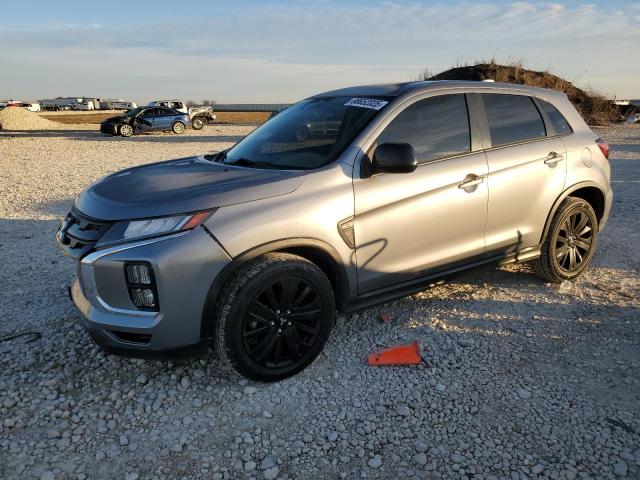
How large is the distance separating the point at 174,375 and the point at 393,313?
6.00 ft

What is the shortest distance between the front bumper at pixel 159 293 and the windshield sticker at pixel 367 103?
1610 millimetres

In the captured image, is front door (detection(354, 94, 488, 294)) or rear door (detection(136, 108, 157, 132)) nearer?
front door (detection(354, 94, 488, 294))

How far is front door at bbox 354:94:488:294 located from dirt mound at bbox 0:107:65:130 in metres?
34.5

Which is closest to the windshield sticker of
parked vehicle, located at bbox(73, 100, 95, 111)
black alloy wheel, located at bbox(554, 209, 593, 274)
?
black alloy wheel, located at bbox(554, 209, 593, 274)

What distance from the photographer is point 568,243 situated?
485 cm

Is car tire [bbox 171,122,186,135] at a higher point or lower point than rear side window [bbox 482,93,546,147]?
lower

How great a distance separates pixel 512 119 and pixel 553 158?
0.51m

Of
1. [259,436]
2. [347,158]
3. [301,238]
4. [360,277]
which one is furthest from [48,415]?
A: [347,158]

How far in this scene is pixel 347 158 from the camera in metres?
3.50

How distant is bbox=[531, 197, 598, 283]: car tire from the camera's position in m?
4.68

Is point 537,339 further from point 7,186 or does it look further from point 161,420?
point 7,186

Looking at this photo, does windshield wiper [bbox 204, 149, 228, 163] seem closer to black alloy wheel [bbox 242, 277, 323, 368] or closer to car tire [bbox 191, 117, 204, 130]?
black alloy wheel [bbox 242, 277, 323, 368]

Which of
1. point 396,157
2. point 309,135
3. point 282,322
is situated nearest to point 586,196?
point 396,157

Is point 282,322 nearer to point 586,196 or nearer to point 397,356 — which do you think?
point 397,356
